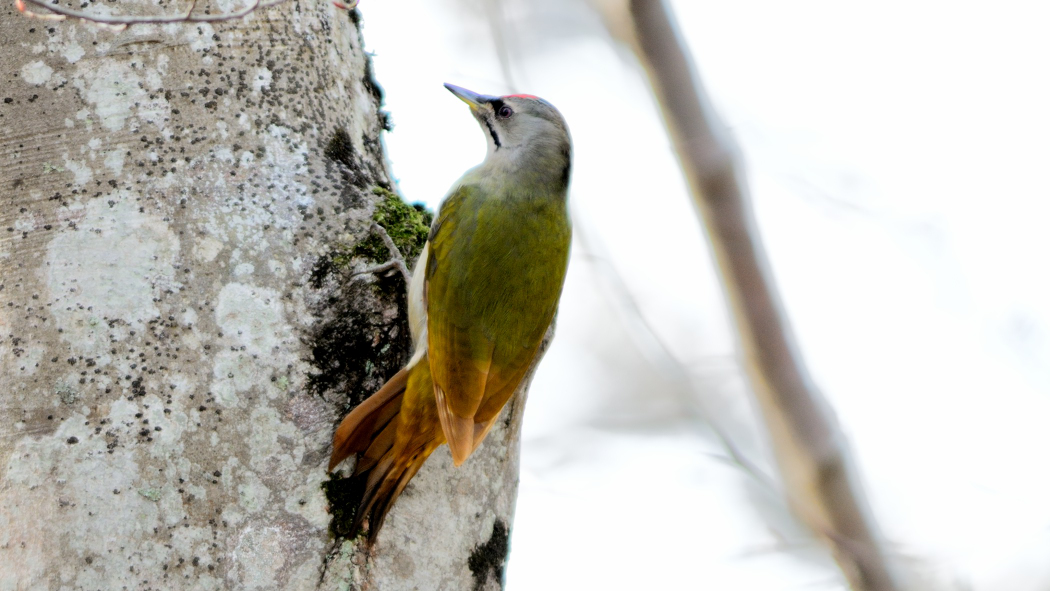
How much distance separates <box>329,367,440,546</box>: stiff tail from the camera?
2.15m

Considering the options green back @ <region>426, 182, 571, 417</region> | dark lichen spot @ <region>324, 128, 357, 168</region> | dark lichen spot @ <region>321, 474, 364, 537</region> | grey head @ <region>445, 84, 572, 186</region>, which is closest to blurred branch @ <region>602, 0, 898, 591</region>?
green back @ <region>426, 182, 571, 417</region>

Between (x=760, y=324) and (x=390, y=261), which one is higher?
(x=760, y=324)

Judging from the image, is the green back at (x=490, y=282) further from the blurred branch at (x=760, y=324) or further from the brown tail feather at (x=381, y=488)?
the blurred branch at (x=760, y=324)

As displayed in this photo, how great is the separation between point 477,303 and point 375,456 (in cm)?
80

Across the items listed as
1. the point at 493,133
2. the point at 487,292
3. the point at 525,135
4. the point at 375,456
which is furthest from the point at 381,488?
the point at 493,133

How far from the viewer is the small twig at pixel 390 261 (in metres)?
2.34

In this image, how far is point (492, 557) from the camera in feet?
7.85

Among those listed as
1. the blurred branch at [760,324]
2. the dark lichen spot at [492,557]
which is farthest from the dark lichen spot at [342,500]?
the blurred branch at [760,324]

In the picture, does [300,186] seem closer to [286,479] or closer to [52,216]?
[52,216]

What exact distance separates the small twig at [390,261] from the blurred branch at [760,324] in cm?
78

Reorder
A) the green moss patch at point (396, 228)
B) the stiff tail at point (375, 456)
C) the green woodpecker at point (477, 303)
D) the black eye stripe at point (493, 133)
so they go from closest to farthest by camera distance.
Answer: the stiff tail at point (375, 456) → the green woodpecker at point (477, 303) → the green moss patch at point (396, 228) → the black eye stripe at point (493, 133)

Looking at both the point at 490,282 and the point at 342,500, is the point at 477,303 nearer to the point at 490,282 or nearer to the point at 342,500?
the point at 490,282

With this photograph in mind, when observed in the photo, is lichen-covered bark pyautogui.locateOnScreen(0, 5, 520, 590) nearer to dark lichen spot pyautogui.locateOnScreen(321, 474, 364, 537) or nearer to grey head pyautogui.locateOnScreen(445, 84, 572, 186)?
dark lichen spot pyautogui.locateOnScreen(321, 474, 364, 537)

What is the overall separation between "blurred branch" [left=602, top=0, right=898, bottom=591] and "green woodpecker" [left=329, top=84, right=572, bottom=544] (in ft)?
2.16
